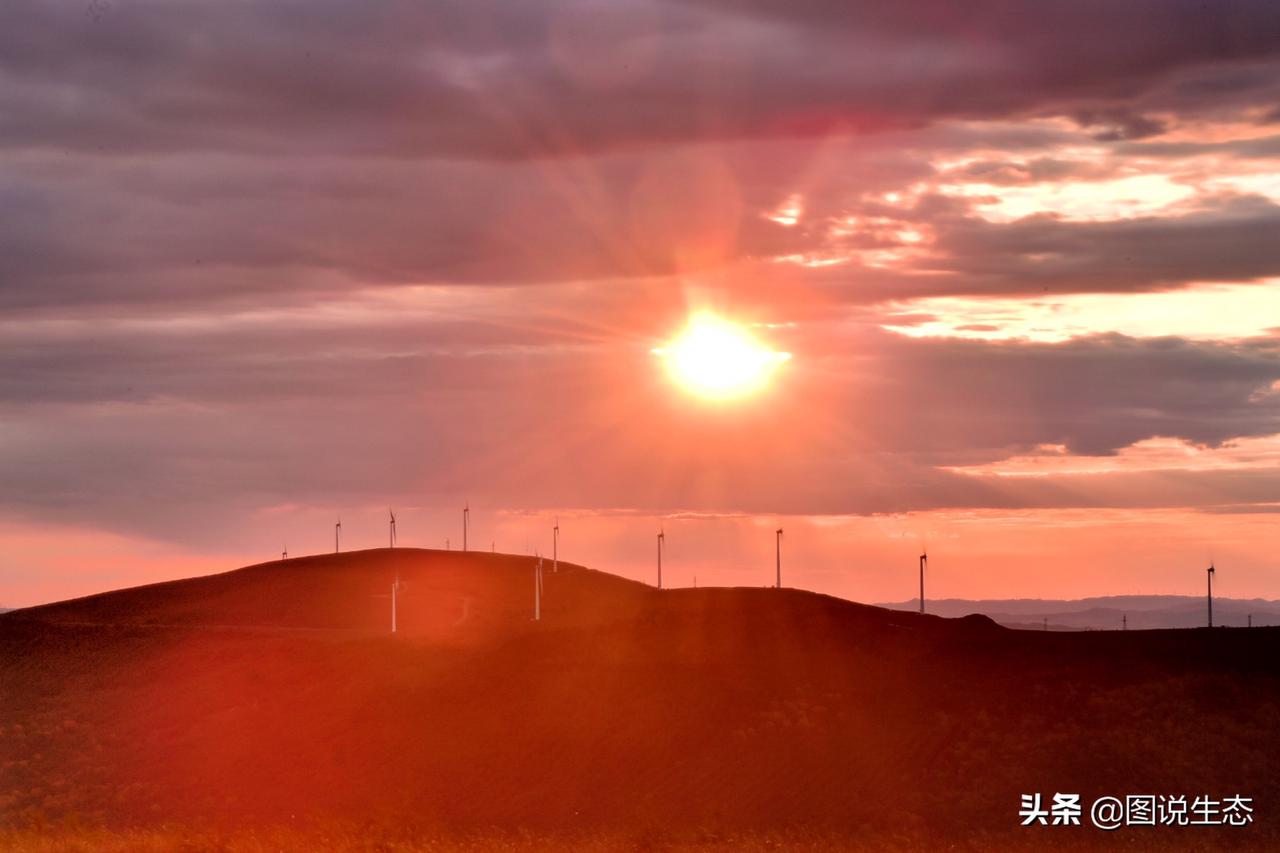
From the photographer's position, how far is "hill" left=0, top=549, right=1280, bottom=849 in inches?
2800

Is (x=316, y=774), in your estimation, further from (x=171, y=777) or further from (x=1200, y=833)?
(x=1200, y=833)

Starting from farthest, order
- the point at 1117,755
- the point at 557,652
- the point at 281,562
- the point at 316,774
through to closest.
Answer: the point at 281,562 < the point at 557,652 < the point at 316,774 < the point at 1117,755

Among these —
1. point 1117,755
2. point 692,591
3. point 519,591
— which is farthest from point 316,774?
point 519,591

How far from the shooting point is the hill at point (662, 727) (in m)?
71.1

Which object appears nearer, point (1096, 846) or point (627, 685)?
point (1096, 846)

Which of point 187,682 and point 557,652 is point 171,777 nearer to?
Result: point 187,682

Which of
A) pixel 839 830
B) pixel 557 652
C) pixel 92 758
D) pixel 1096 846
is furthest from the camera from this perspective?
pixel 557 652

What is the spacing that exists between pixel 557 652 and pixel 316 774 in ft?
70.6

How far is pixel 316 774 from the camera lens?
8038cm

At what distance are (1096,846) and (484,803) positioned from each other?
28.7 metres

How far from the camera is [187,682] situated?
100 metres

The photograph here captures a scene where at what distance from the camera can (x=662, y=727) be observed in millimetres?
83250

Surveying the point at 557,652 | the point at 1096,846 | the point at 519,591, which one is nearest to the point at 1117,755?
the point at 1096,846

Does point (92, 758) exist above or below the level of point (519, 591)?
below
